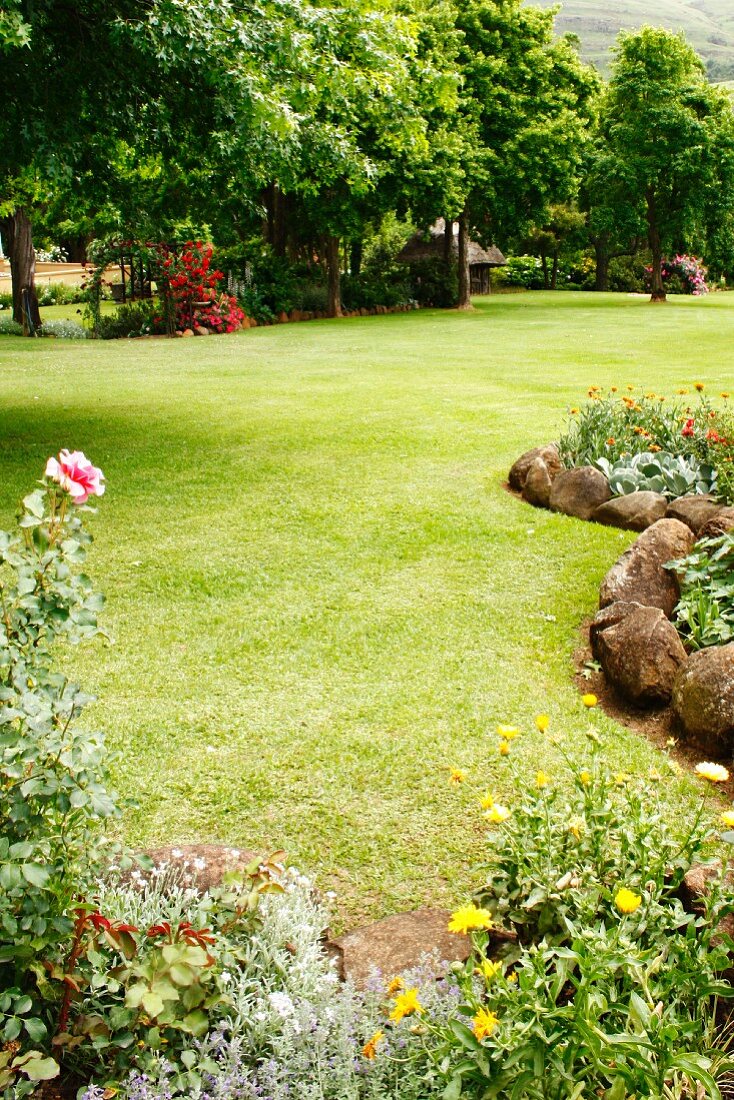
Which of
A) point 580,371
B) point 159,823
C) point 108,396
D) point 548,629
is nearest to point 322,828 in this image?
point 159,823

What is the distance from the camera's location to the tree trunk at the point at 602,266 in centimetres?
4545

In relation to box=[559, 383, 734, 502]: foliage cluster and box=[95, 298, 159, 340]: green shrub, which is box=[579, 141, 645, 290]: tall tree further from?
box=[559, 383, 734, 502]: foliage cluster

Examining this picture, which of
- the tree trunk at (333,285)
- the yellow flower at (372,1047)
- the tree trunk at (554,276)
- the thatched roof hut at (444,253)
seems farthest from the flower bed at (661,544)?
the tree trunk at (554,276)

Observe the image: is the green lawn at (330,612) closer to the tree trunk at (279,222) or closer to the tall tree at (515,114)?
the tree trunk at (279,222)

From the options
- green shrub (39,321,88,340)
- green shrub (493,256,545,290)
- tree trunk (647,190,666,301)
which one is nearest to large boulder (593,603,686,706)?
green shrub (39,321,88,340)

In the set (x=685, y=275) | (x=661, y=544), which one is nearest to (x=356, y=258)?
(x=685, y=275)

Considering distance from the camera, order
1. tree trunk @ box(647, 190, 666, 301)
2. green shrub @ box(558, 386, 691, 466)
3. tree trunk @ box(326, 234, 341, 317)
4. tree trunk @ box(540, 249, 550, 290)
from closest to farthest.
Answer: green shrub @ box(558, 386, 691, 466) < tree trunk @ box(326, 234, 341, 317) < tree trunk @ box(647, 190, 666, 301) < tree trunk @ box(540, 249, 550, 290)

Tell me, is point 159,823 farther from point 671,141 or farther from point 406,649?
point 671,141

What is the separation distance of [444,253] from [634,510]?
104ft

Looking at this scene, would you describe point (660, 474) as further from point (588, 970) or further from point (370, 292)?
point (370, 292)

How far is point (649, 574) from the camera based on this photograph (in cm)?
525

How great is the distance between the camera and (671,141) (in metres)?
31.8

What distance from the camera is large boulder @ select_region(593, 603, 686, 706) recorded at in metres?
4.43

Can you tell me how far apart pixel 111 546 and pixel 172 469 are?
2.24 meters
